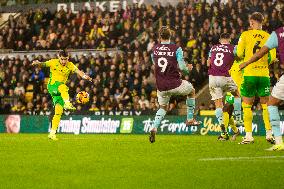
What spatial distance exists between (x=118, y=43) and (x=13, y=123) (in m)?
6.74

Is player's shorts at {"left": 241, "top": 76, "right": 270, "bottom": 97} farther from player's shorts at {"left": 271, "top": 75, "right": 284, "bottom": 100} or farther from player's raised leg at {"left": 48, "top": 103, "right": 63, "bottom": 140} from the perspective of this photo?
player's raised leg at {"left": 48, "top": 103, "right": 63, "bottom": 140}

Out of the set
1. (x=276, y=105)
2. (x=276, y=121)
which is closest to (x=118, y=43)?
(x=276, y=121)

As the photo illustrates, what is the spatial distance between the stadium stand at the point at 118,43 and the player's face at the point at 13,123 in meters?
0.78

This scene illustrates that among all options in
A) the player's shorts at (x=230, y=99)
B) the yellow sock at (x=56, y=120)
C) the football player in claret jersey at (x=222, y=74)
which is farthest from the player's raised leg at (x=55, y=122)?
the player's shorts at (x=230, y=99)

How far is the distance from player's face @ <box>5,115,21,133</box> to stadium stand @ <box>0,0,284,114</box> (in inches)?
30.7

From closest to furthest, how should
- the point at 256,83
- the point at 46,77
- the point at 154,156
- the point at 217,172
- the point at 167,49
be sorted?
1. the point at 217,172
2. the point at 154,156
3. the point at 256,83
4. the point at 167,49
5. the point at 46,77

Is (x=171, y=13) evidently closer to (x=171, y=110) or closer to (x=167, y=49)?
(x=171, y=110)

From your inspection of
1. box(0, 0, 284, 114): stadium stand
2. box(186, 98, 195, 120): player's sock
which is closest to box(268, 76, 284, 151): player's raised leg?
box(186, 98, 195, 120): player's sock

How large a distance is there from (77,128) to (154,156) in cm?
1764

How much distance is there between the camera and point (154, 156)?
12.9m

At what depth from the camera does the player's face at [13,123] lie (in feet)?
104

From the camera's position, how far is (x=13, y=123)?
32.0 meters

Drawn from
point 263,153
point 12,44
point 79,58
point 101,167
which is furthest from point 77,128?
point 101,167

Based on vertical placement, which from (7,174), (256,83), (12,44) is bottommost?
(7,174)
